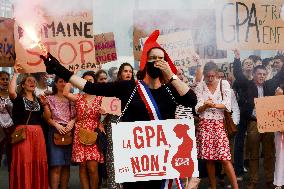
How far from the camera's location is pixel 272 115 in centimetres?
729

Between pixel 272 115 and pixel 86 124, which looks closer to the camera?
pixel 86 124

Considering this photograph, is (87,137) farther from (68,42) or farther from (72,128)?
(68,42)

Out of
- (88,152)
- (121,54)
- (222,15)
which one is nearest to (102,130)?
(88,152)

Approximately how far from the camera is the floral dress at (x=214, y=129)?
7254 mm

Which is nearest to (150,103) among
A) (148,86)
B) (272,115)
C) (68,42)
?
(148,86)

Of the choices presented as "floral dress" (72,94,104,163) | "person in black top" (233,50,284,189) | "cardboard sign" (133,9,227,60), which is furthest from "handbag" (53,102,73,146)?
"person in black top" (233,50,284,189)

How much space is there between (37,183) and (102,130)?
3.58 ft

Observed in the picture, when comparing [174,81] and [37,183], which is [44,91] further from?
[174,81]

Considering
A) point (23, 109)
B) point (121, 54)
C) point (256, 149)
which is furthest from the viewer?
point (121, 54)

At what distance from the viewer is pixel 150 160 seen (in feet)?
13.9

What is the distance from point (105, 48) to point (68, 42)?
2.72 metres

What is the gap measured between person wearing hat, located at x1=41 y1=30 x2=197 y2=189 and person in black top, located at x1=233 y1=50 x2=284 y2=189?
4091mm

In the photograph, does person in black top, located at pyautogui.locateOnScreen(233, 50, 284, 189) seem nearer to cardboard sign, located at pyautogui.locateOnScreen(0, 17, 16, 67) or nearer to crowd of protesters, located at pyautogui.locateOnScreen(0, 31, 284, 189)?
crowd of protesters, located at pyautogui.locateOnScreen(0, 31, 284, 189)

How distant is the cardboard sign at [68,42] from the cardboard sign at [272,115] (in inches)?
92.2
